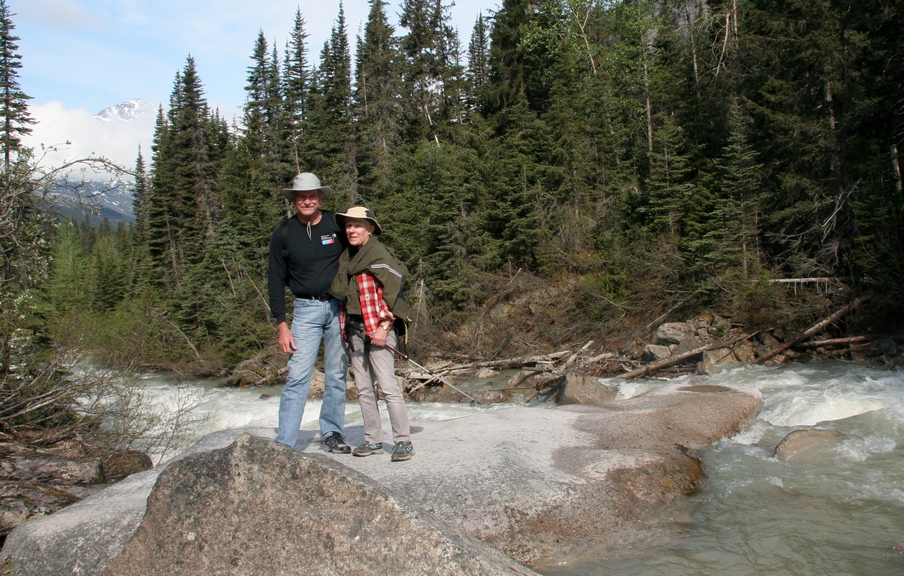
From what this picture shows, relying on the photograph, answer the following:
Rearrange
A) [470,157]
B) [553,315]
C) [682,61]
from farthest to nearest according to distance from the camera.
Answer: [470,157] → [682,61] → [553,315]

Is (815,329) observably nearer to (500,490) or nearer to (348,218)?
(500,490)

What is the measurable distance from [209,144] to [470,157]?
2602 centimetres

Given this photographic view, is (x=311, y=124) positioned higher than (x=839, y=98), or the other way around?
(x=311, y=124)

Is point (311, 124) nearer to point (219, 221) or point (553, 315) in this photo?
point (219, 221)

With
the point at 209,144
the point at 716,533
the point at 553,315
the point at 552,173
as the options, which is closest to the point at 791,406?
the point at 716,533

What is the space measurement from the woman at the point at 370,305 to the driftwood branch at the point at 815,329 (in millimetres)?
11526

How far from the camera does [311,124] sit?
40.6 metres

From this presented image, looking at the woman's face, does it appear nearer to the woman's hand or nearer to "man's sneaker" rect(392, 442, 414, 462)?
the woman's hand

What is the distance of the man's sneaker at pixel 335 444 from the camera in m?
5.62

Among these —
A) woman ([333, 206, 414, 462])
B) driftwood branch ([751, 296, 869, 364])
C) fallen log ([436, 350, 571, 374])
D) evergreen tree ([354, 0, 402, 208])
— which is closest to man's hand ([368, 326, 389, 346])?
woman ([333, 206, 414, 462])

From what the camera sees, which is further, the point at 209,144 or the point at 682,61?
the point at 209,144

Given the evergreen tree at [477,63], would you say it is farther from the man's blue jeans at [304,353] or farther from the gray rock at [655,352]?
the man's blue jeans at [304,353]

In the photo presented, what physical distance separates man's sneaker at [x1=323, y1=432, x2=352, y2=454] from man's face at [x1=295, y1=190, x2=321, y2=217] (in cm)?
196

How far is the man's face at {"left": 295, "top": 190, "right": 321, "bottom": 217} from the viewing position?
5.12 meters
